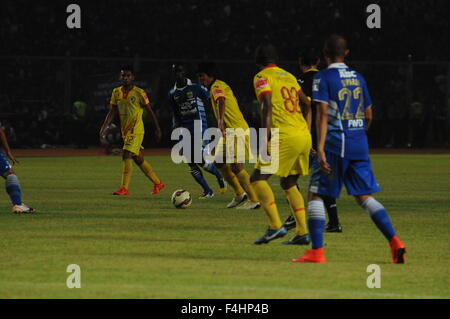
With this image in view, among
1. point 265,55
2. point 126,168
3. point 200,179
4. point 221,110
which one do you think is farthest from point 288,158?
point 126,168

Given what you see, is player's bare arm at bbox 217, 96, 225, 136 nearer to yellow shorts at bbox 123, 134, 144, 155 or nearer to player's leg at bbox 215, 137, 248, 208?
player's leg at bbox 215, 137, 248, 208

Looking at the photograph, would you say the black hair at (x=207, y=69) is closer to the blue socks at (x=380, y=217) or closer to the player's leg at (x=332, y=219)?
the player's leg at (x=332, y=219)

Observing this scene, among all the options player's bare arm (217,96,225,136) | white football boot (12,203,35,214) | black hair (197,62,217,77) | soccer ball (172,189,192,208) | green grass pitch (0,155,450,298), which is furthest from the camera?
soccer ball (172,189,192,208)

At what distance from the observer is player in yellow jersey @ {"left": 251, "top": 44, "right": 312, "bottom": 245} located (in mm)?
12070

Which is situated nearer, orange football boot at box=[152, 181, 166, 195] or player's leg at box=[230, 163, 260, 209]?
player's leg at box=[230, 163, 260, 209]

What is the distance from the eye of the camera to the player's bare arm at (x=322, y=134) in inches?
410

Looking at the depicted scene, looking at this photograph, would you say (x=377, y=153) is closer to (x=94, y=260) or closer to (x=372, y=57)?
(x=372, y=57)

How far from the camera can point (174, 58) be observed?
41875mm

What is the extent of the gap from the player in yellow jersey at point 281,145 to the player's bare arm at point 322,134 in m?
1.43

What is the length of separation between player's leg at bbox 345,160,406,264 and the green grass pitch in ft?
0.84

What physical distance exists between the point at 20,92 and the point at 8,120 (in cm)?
140

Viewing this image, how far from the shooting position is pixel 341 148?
10594 millimetres

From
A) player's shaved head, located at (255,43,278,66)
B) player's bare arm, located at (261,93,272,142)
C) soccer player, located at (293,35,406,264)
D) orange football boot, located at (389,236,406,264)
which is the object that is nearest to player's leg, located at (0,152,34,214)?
player's shaved head, located at (255,43,278,66)
